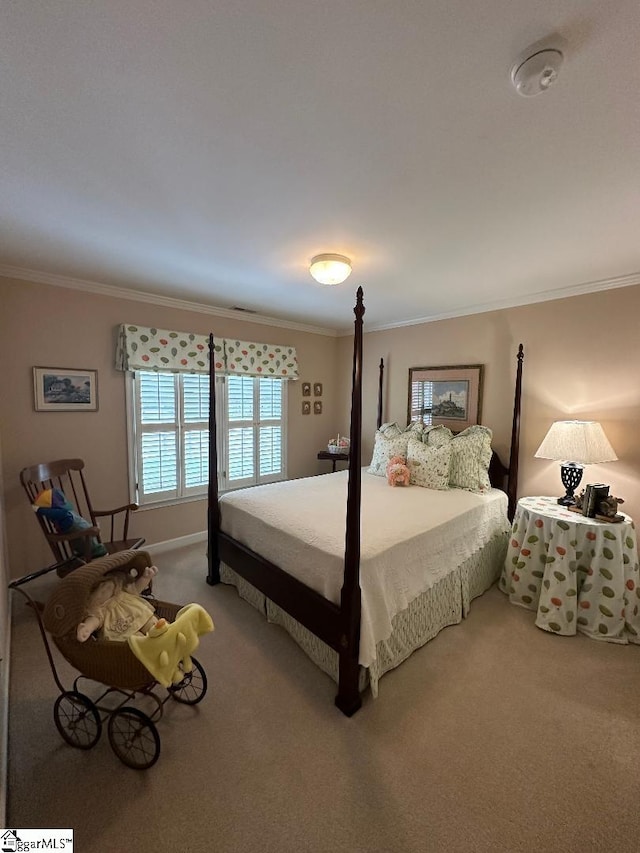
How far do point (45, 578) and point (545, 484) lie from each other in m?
4.32

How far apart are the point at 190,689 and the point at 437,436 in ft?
→ 8.71

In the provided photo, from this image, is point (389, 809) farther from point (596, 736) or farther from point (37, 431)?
point (37, 431)

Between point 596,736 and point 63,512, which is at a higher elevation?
point 63,512

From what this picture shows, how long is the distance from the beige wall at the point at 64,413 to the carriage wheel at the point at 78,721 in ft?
5.10

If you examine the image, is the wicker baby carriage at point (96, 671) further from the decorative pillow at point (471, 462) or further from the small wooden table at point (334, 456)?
the small wooden table at point (334, 456)

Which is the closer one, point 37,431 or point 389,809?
point 389,809

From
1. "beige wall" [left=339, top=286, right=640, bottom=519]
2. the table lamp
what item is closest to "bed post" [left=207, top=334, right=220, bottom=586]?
"beige wall" [left=339, top=286, right=640, bottom=519]

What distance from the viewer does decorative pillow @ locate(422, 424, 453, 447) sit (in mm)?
3166

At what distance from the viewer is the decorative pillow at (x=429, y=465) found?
299 cm

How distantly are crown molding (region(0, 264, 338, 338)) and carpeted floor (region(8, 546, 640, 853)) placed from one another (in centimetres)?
259

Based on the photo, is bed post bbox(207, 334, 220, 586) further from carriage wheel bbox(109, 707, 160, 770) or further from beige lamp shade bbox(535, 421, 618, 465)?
beige lamp shade bbox(535, 421, 618, 465)

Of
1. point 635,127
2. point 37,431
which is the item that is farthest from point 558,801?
point 37,431

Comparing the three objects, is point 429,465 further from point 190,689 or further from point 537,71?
point 537,71

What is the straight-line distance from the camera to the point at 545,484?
299 centimetres
